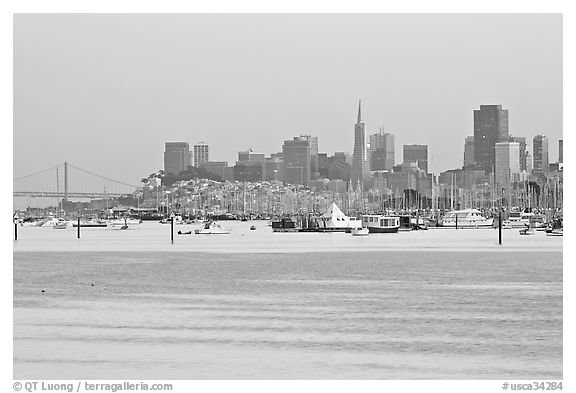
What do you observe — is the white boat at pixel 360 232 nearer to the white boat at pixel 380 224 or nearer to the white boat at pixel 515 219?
the white boat at pixel 380 224

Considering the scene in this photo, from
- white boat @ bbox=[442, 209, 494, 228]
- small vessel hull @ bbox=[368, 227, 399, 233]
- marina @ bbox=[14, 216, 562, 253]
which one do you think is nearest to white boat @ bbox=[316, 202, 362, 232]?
marina @ bbox=[14, 216, 562, 253]

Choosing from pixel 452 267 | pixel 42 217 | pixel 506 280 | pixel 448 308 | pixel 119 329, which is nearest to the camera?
pixel 119 329

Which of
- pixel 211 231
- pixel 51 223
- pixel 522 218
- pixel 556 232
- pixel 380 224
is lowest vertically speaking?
pixel 211 231

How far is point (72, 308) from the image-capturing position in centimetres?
2744

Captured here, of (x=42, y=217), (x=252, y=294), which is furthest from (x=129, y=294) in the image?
(x=42, y=217)

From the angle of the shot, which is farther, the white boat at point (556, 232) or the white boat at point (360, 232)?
the white boat at point (360, 232)

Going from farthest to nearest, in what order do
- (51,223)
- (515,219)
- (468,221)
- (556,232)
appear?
1. (51,223)
2. (515,219)
3. (468,221)
4. (556,232)

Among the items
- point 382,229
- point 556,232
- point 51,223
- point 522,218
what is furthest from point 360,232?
point 51,223

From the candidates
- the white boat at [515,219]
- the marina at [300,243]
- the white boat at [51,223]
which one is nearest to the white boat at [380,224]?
the marina at [300,243]

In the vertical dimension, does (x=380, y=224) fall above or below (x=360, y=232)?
above

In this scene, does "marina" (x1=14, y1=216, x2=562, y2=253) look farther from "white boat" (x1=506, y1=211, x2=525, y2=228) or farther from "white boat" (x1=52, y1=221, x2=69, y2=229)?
"white boat" (x1=52, y1=221, x2=69, y2=229)

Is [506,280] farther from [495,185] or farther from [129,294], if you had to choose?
[495,185]

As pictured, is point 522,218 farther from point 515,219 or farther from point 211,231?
point 211,231

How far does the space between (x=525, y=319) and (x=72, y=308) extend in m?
10.5
